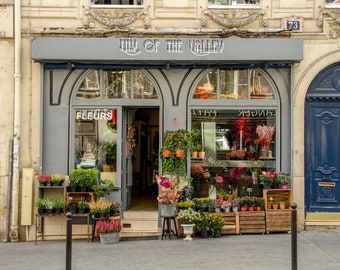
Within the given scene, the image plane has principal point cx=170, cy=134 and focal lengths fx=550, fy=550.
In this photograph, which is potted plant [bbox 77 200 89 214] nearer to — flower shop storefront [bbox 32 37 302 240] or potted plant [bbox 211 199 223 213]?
flower shop storefront [bbox 32 37 302 240]

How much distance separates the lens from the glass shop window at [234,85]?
36.5 ft

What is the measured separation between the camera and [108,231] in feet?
33.0

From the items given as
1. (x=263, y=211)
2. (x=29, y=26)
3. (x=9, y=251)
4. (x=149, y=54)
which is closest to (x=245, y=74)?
(x=149, y=54)

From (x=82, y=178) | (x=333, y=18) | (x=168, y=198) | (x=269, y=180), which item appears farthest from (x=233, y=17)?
(x=82, y=178)

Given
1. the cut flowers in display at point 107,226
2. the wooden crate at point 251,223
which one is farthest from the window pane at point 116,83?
the wooden crate at point 251,223

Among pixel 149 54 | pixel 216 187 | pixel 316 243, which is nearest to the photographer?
pixel 316 243

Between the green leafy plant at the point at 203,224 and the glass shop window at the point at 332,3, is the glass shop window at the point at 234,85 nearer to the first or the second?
the glass shop window at the point at 332,3

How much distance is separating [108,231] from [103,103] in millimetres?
2606

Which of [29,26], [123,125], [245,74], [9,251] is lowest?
[9,251]

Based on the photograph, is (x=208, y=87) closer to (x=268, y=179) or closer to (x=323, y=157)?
(x=268, y=179)

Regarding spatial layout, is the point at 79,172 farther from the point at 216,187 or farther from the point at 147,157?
the point at 147,157

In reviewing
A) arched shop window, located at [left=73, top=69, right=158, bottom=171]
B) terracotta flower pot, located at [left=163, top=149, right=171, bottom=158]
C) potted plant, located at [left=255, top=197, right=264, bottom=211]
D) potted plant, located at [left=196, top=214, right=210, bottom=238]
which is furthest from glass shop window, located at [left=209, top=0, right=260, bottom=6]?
potted plant, located at [left=196, top=214, right=210, bottom=238]

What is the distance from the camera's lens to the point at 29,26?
10.9 metres

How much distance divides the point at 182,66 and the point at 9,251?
15.7 feet
